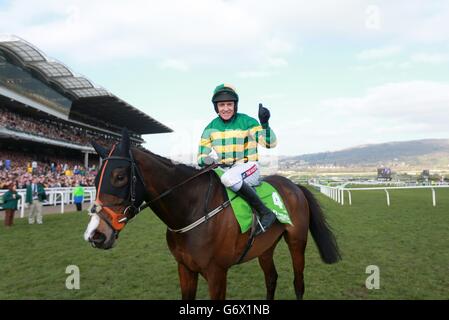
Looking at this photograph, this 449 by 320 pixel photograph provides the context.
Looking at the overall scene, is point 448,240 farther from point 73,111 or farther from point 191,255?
point 73,111

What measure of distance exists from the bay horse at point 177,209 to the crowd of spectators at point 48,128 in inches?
1039

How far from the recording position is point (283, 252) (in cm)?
697

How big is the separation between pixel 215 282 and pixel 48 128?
35525 mm

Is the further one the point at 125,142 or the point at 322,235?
the point at 322,235

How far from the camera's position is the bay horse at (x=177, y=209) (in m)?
2.41

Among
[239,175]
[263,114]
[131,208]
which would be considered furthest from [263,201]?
[131,208]

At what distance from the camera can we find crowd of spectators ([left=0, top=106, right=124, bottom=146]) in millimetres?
26547

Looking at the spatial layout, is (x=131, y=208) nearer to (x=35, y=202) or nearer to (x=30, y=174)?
(x=35, y=202)

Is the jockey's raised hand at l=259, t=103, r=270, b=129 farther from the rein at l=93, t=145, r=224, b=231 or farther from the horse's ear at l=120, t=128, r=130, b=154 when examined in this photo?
the horse's ear at l=120, t=128, r=130, b=154

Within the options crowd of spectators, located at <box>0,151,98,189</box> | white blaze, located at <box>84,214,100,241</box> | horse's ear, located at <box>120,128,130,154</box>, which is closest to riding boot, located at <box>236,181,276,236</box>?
horse's ear, located at <box>120,128,130,154</box>

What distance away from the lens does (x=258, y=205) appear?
10.3 feet

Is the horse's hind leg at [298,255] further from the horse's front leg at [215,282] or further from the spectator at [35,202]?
the spectator at [35,202]
